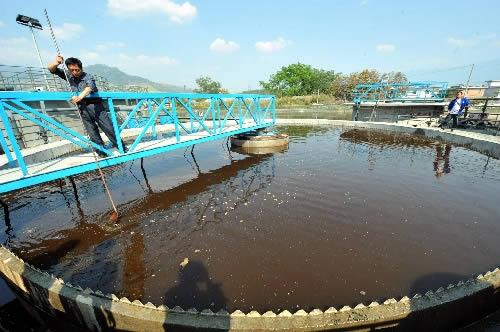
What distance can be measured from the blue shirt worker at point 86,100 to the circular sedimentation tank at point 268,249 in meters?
1.74

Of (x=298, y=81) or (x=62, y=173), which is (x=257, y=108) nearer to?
(x=62, y=173)

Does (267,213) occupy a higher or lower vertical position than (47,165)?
lower

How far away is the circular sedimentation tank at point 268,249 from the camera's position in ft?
8.19

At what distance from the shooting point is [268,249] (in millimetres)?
3898

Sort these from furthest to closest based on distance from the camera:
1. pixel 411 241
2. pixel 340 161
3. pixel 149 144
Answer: pixel 340 161
pixel 149 144
pixel 411 241

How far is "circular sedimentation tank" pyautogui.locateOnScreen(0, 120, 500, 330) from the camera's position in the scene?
2.50 meters

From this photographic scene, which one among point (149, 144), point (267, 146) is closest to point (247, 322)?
point (149, 144)

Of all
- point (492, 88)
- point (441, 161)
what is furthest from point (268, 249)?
point (492, 88)

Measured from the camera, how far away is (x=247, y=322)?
2266 mm

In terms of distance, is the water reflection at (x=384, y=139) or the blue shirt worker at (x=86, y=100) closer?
the blue shirt worker at (x=86, y=100)

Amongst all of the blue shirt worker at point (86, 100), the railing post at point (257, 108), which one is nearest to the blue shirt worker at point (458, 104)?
the railing post at point (257, 108)

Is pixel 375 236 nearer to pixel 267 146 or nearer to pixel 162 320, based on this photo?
pixel 162 320

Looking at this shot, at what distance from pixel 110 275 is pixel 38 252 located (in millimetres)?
1655

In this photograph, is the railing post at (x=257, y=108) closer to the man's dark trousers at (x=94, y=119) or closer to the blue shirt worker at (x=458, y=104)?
the man's dark trousers at (x=94, y=119)
